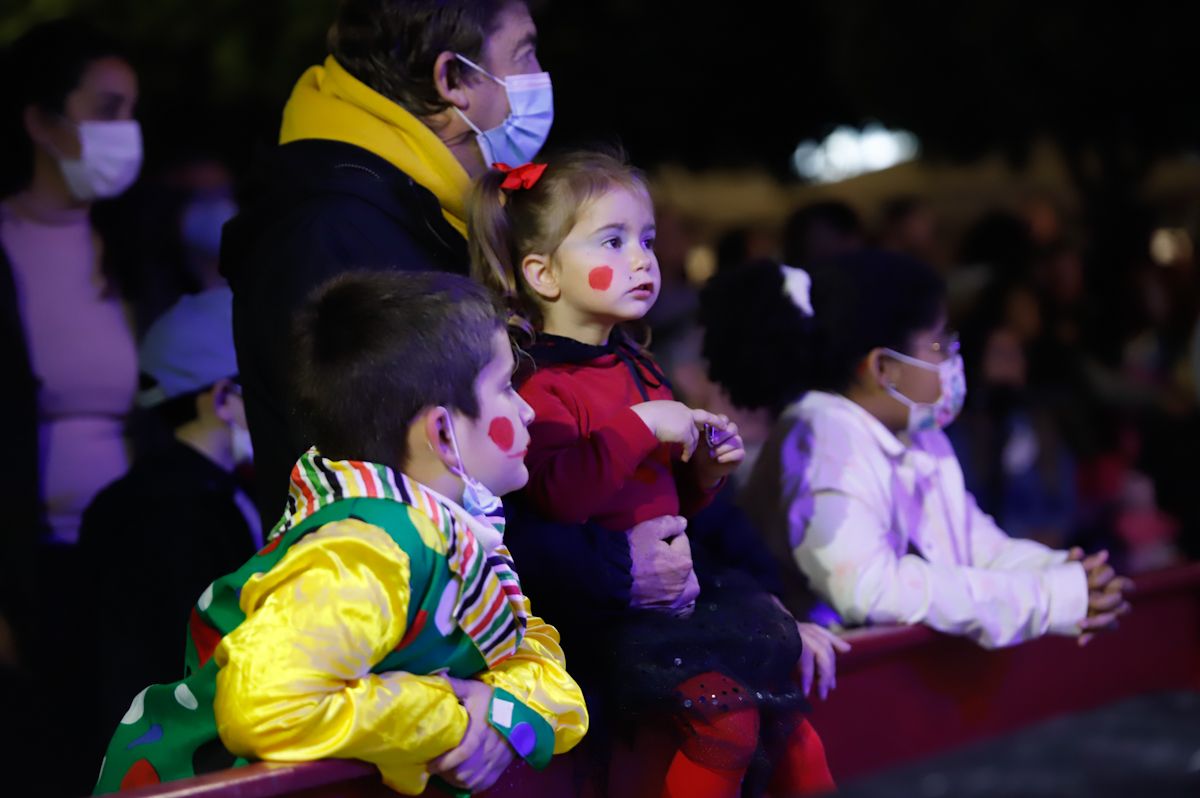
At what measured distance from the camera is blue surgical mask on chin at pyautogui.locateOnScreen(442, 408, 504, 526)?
3.12m

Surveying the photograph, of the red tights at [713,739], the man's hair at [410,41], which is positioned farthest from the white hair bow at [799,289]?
the red tights at [713,739]

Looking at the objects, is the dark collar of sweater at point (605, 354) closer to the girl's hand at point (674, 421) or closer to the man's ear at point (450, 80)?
the girl's hand at point (674, 421)

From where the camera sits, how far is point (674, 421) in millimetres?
3482

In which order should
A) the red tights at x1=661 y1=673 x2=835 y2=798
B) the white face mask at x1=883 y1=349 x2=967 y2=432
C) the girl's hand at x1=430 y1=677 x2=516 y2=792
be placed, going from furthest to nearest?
the white face mask at x1=883 y1=349 x2=967 y2=432 < the red tights at x1=661 y1=673 x2=835 y2=798 < the girl's hand at x1=430 y1=677 x2=516 y2=792

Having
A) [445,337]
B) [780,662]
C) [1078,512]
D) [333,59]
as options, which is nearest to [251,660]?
[445,337]

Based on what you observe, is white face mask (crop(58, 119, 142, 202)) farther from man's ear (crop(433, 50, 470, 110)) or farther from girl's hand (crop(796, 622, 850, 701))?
girl's hand (crop(796, 622, 850, 701))

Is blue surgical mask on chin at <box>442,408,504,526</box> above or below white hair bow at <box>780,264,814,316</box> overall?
below

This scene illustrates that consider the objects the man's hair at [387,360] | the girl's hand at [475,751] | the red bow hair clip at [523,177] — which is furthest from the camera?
the red bow hair clip at [523,177]

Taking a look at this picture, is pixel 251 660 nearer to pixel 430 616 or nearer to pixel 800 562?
pixel 430 616

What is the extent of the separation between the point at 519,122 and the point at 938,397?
1451 mm

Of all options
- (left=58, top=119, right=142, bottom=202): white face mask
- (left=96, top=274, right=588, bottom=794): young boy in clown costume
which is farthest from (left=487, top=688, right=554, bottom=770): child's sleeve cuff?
(left=58, top=119, right=142, bottom=202): white face mask

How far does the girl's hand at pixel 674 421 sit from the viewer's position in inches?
137

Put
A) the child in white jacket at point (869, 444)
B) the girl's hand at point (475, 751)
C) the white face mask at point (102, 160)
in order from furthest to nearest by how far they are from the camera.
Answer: the white face mask at point (102, 160) → the child in white jacket at point (869, 444) → the girl's hand at point (475, 751)

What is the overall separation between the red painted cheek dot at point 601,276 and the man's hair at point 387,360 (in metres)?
0.50
